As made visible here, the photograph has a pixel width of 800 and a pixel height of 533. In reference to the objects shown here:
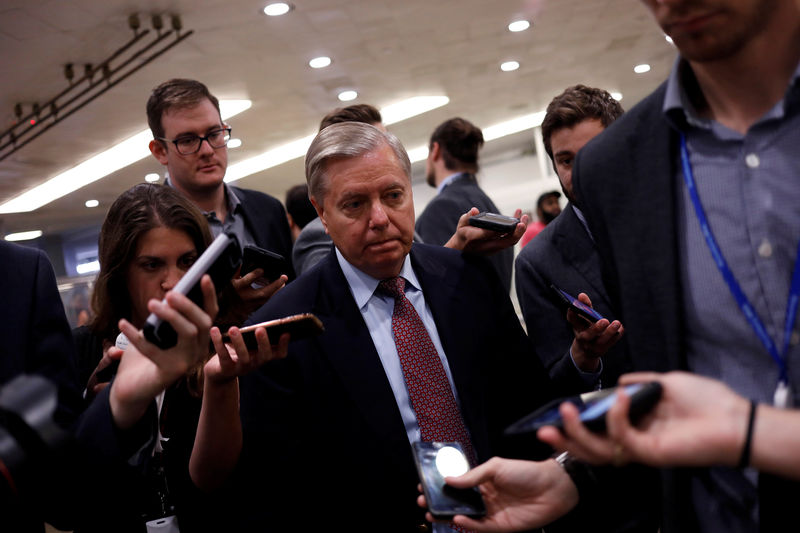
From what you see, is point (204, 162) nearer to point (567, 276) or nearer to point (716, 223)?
point (567, 276)

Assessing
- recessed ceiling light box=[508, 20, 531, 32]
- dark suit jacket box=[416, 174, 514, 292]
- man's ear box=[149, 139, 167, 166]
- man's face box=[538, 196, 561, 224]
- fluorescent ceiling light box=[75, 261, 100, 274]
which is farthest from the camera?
man's face box=[538, 196, 561, 224]

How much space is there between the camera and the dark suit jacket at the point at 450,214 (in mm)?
3674

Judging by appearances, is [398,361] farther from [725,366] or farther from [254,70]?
[254,70]

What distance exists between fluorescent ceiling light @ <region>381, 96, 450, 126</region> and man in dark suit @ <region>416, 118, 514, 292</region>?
5.31 m

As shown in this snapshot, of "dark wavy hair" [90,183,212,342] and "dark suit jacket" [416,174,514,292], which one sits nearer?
"dark wavy hair" [90,183,212,342]

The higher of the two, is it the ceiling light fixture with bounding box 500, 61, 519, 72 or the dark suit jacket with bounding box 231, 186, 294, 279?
the ceiling light fixture with bounding box 500, 61, 519, 72

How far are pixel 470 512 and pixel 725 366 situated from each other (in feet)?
1.80

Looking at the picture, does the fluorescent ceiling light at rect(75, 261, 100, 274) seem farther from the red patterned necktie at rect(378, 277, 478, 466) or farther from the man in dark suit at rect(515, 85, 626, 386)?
the man in dark suit at rect(515, 85, 626, 386)

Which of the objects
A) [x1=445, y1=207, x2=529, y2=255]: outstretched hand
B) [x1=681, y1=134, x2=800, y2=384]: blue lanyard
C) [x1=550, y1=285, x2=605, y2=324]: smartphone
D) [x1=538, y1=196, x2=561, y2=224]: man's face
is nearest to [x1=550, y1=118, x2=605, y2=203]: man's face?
[x1=445, y1=207, x2=529, y2=255]: outstretched hand

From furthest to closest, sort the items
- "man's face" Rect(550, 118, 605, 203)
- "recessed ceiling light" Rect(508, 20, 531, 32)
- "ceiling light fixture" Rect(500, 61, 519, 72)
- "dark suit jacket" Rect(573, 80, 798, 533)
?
"ceiling light fixture" Rect(500, 61, 519, 72), "recessed ceiling light" Rect(508, 20, 531, 32), "man's face" Rect(550, 118, 605, 203), "dark suit jacket" Rect(573, 80, 798, 533)

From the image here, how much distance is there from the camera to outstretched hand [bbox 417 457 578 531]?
1.39 meters

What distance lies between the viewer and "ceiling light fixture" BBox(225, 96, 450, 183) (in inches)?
388

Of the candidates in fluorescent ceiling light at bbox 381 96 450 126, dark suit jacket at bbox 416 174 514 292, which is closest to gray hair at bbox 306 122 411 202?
dark suit jacket at bbox 416 174 514 292

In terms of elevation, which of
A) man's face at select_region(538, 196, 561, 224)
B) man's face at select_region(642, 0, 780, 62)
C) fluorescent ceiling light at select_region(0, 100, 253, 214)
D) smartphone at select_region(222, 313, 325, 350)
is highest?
fluorescent ceiling light at select_region(0, 100, 253, 214)
